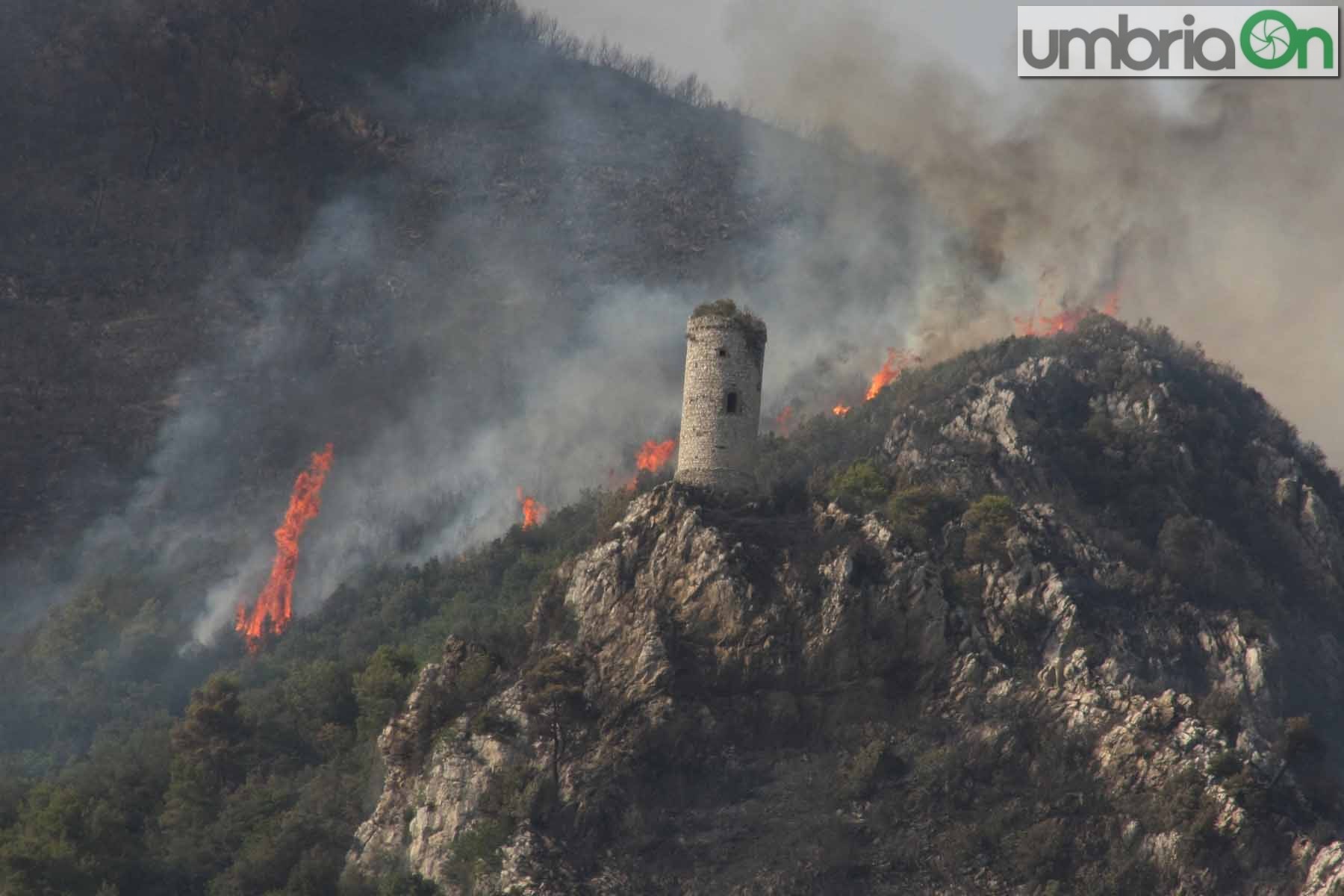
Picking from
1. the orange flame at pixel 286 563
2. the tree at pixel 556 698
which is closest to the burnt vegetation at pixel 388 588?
the tree at pixel 556 698

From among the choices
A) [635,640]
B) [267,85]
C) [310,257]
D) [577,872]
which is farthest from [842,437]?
[267,85]

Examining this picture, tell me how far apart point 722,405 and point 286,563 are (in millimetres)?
66222

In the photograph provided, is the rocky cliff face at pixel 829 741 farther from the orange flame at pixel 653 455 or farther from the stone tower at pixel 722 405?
the orange flame at pixel 653 455

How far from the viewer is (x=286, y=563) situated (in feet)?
510

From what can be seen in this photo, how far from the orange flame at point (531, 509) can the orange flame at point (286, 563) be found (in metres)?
14.8

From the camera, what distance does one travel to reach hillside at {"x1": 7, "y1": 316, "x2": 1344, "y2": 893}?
8625 cm

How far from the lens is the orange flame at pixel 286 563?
148500 millimetres

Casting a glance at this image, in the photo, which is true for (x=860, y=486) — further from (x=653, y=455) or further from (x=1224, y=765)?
(x=653, y=455)

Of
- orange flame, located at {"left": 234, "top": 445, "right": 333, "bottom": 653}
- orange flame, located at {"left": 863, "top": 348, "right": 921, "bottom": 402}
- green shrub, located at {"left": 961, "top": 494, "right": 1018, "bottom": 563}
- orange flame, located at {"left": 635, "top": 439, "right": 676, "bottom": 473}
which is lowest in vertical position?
green shrub, located at {"left": 961, "top": 494, "right": 1018, "bottom": 563}

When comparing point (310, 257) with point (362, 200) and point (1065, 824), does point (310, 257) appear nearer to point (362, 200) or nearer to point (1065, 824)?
point (362, 200)

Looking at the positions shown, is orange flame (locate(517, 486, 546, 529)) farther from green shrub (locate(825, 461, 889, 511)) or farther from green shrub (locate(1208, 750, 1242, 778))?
green shrub (locate(1208, 750, 1242, 778))

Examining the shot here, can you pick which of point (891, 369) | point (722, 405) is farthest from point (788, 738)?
point (891, 369)

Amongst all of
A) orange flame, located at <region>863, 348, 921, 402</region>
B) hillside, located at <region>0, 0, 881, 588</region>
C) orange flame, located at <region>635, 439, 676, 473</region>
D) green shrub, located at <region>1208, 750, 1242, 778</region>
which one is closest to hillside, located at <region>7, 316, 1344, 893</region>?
green shrub, located at <region>1208, 750, 1242, 778</region>

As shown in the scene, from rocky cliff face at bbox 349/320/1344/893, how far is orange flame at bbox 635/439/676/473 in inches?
1970
